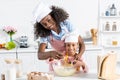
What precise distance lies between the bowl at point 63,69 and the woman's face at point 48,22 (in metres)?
0.33

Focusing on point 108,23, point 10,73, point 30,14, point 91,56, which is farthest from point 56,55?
point 108,23

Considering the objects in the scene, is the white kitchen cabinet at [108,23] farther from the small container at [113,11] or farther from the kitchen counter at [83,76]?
the kitchen counter at [83,76]

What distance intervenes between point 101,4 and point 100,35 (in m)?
0.51

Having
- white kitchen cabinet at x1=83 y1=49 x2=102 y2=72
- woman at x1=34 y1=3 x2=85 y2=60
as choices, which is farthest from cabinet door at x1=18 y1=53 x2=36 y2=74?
woman at x1=34 y1=3 x2=85 y2=60

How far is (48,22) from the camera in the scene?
1961mm

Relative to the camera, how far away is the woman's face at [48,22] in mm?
1936

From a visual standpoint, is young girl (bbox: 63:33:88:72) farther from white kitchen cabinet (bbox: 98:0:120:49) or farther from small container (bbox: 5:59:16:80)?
white kitchen cabinet (bbox: 98:0:120:49)

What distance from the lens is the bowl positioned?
5.86 feet

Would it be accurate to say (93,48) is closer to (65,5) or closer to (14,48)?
(65,5)

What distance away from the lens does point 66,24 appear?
220cm

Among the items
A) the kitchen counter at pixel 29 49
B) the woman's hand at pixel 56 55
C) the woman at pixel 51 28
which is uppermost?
the woman at pixel 51 28

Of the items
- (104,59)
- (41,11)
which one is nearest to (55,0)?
(41,11)

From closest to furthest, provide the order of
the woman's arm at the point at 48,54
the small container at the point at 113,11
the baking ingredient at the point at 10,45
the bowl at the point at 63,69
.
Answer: the bowl at the point at 63,69, the woman's arm at the point at 48,54, the baking ingredient at the point at 10,45, the small container at the point at 113,11

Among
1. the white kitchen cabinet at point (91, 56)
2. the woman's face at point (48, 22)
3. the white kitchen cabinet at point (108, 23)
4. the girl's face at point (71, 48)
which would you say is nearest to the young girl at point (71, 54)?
the girl's face at point (71, 48)
